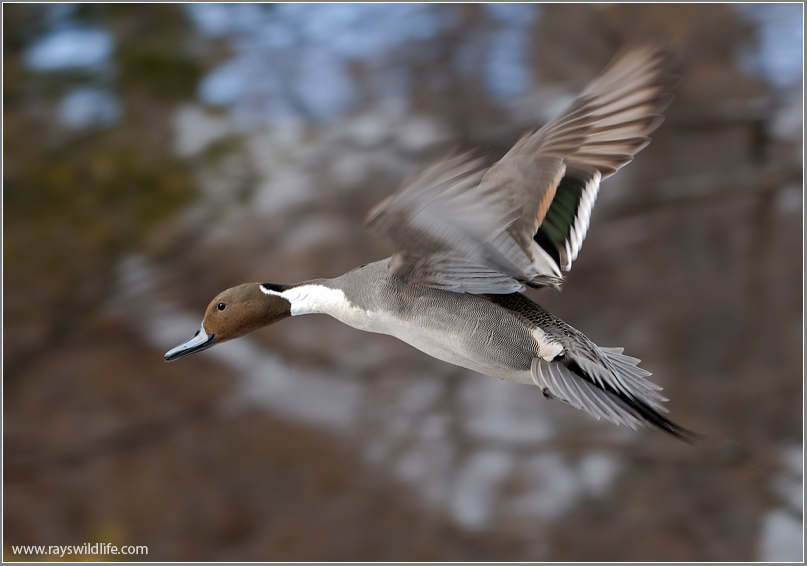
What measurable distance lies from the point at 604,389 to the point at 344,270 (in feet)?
5.20

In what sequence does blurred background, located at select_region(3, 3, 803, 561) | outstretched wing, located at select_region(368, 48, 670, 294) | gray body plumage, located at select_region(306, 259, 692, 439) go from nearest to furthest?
outstretched wing, located at select_region(368, 48, 670, 294) < gray body plumage, located at select_region(306, 259, 692, 439) < blurred background, located at select_region(3, 3, 803, 561)

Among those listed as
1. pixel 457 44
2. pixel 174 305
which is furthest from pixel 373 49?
pixel 174 305

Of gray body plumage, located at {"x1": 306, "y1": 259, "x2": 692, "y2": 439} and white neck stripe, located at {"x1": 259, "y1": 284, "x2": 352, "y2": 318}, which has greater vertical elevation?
white neck stripe, located at {"x1": 259, "y1": 284, "x2": 352, "y2": 318}

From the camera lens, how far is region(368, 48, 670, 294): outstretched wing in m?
0.62

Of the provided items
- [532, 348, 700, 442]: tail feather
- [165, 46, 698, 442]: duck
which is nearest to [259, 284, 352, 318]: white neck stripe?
[165, 46, 698, 442]: duck

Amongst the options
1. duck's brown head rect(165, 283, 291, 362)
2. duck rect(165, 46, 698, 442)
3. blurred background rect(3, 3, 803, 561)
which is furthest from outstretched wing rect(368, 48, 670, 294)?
blurred background rect(3, 3, 803, 561)

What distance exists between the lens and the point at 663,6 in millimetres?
2316

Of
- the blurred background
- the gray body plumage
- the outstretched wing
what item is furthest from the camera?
the blurred background

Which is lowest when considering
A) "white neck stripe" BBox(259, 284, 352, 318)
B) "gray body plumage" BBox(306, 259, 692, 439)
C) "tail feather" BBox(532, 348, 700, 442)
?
"tail feather" BBox(532, 348, 700, 442)

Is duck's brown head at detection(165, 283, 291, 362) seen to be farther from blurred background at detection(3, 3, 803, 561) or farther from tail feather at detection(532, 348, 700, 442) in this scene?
blurred background at detection(3, 3, 803, 561)

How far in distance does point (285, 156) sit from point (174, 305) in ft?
2.16

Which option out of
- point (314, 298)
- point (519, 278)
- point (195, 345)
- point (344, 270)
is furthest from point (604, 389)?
point (344, 270)

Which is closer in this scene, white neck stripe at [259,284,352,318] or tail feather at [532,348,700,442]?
tail feather at [532,348,700,442]

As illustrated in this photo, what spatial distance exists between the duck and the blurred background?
1376 mm
